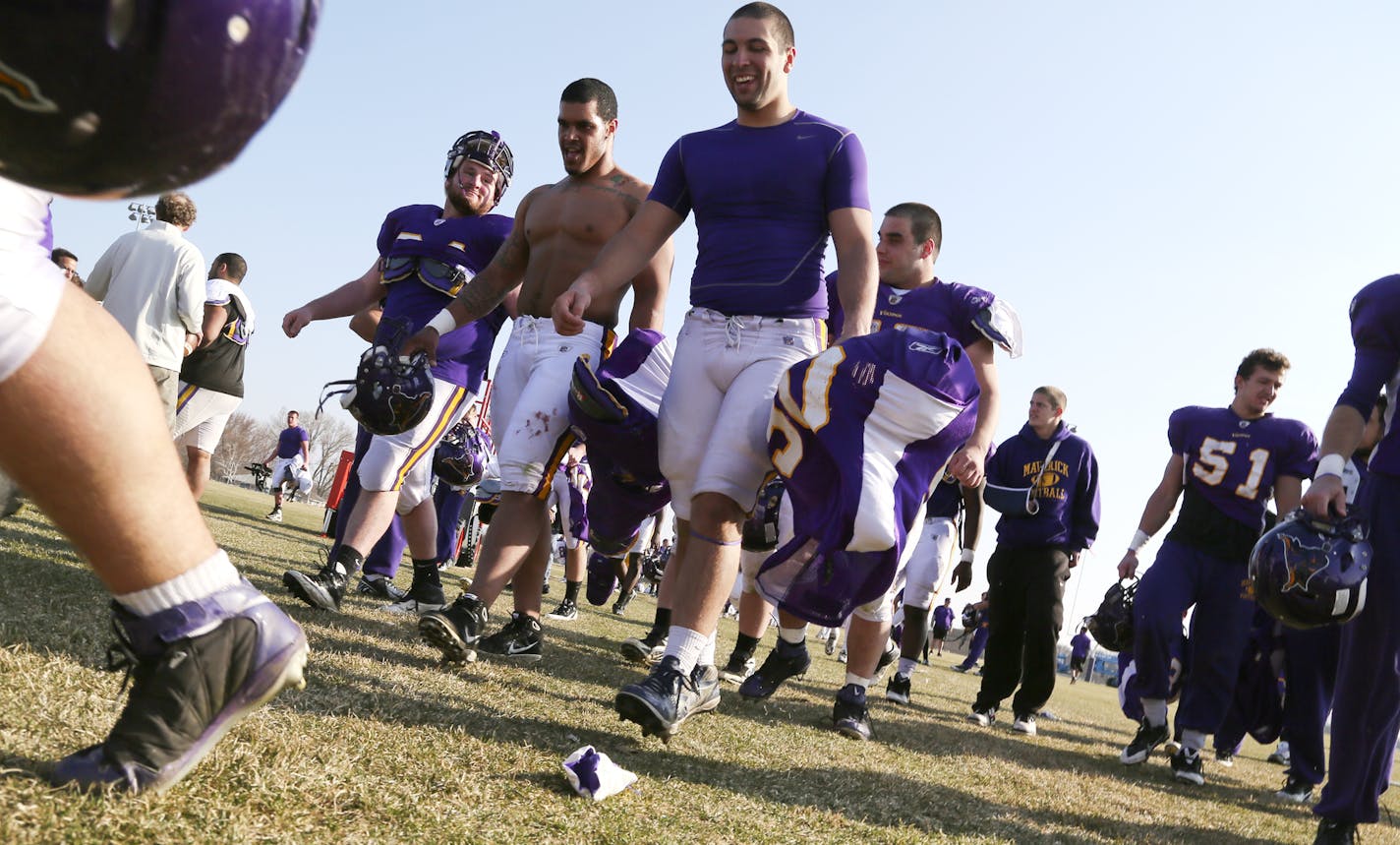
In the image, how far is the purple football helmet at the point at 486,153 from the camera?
580 centimetres

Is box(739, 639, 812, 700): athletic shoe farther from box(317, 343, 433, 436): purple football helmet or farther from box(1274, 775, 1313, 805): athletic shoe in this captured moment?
box(1274, 775, 1313, 805): athletic shoe

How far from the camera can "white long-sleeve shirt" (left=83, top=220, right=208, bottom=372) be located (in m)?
6.14

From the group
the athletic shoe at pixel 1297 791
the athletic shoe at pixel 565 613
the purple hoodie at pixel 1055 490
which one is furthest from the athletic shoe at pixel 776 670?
the athletic shoe at pixel 565 613

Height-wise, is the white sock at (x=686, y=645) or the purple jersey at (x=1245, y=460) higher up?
the purple jersey at (x=1245, y=460)

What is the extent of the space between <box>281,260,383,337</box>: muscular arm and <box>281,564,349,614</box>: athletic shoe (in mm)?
1409

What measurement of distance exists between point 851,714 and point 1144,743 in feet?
8.43

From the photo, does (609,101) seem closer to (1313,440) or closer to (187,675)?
(187,675)

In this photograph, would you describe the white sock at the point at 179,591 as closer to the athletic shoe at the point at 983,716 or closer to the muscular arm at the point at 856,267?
the muscular arm at the point at 856,267

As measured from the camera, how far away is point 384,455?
5309 millimetres

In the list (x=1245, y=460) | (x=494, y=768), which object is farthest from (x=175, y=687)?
(x=1245, y=460)

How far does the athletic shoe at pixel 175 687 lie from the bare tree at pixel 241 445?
10315 centimetres

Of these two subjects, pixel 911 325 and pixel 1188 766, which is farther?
pixel 1188 766

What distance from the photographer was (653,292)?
4613mm

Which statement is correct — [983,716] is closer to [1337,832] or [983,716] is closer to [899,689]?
[899,689]
